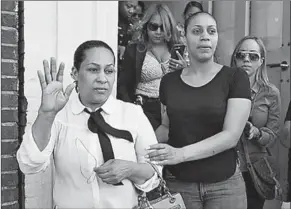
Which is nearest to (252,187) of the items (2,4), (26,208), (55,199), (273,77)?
(273,77)

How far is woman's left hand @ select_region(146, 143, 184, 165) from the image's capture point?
1507 millimetres

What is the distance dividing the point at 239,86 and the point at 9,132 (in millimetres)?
841

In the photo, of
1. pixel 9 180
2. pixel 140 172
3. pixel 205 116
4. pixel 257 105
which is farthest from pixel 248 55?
pixel 9 180

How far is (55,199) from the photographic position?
1.53m

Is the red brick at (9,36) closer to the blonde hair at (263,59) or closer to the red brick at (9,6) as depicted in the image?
the red brick at (9,6)

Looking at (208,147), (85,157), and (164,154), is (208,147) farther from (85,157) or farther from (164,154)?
(85,157)

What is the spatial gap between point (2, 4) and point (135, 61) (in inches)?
22.6

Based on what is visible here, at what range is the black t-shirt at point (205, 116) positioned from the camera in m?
1.58

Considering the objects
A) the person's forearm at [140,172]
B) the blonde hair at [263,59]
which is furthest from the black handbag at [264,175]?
the person's forearm at [140,172]

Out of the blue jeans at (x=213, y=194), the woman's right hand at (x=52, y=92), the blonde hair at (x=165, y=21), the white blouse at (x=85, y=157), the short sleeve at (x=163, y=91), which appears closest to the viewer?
the woman's right hand at (x=52, y=92)

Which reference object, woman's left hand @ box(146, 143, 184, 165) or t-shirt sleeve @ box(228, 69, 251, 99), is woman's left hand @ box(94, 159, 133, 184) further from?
t-shirt sleeve @ box(228, 69, 251, 99)

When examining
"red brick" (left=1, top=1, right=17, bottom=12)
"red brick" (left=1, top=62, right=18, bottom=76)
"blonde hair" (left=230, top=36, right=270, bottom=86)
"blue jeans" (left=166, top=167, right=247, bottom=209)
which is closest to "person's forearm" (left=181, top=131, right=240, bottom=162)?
"blue jeans" (left=166, top=167, right=247, bottom=209)

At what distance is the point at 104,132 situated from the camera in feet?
4.99

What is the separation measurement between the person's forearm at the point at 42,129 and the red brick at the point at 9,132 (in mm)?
292
